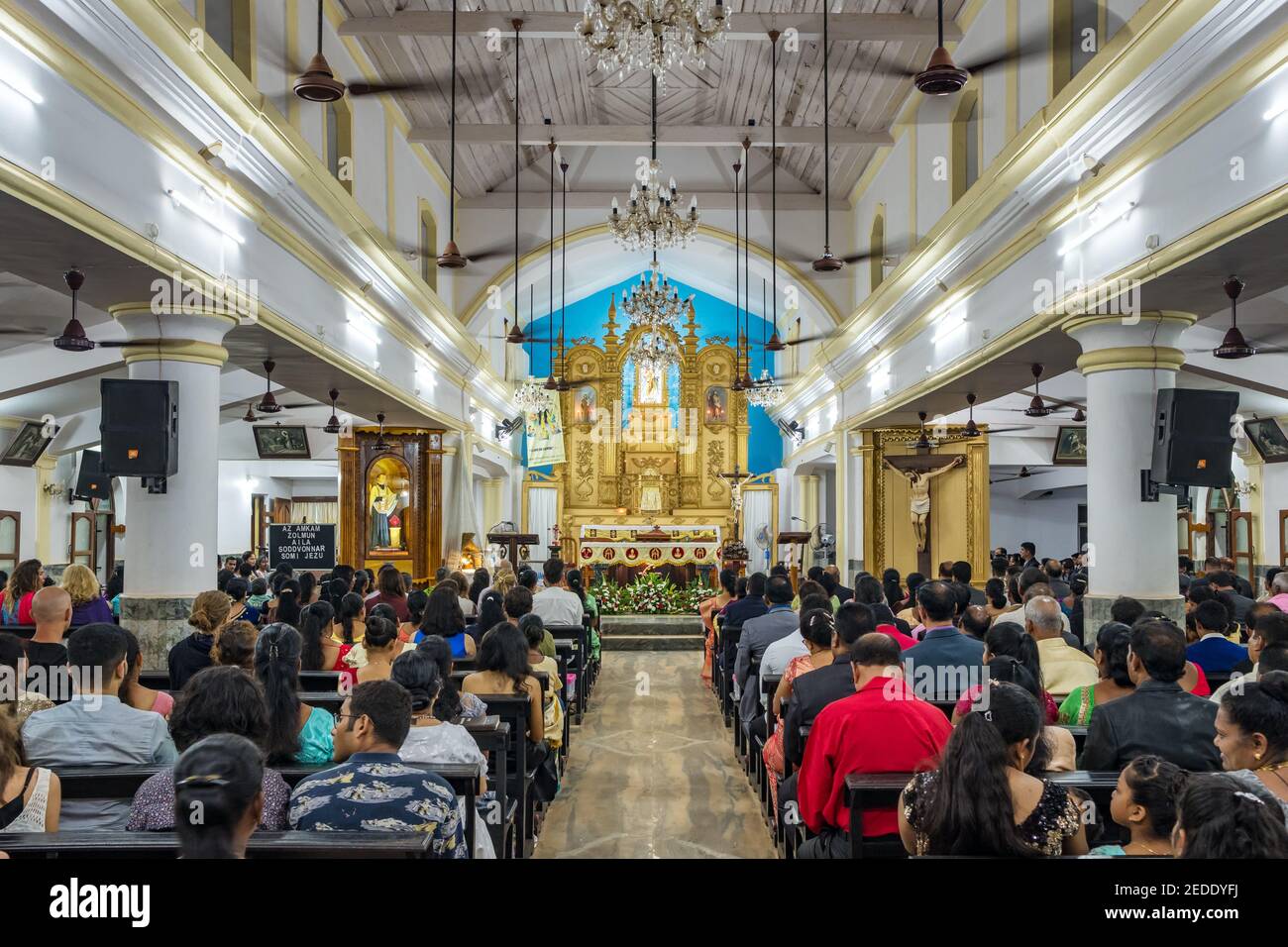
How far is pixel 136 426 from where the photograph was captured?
18.9ft

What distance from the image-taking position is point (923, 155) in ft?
35.4

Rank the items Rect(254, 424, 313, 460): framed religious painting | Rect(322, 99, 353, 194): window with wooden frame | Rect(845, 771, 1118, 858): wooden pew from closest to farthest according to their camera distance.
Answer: Rect(845, 771, 1118, 858): wooden pew < Rect(322, 99, 353, 194): window with wooden frame < Rect(254, 424, 313, 460): framed religious painting

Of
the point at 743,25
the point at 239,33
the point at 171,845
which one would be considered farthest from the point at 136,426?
the point at 743,25

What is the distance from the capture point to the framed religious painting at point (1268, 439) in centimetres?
1301

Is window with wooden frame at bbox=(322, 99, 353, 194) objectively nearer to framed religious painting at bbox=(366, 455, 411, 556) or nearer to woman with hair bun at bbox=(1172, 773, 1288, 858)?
framed religious painting at bbox=(366, 455, 411, 556)

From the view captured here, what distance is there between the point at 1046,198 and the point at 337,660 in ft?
18.2

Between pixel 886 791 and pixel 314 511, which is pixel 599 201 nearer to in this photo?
pixel 314 511

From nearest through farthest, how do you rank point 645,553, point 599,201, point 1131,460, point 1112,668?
point 1112,668 < point 1131,460 < point 599,201 < point 645,553

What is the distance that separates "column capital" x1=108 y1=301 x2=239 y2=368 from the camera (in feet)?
20.2

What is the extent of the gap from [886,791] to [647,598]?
436 inches

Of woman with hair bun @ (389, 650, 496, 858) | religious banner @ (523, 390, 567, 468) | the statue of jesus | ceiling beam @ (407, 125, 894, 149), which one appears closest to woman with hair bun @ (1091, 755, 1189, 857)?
woman with hair bun @ (389, 650, 496, 858)

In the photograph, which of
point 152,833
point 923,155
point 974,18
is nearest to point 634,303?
point 923,155

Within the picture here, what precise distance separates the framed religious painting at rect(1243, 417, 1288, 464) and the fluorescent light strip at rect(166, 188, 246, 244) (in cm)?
1278

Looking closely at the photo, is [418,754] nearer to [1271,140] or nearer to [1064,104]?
[1271,140]
